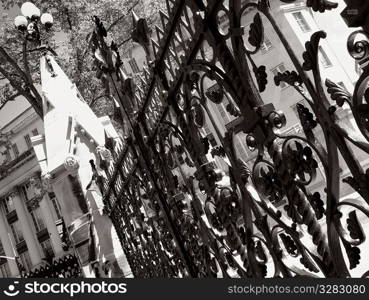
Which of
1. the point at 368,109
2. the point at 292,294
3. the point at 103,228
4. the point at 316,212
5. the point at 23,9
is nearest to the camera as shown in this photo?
the point at 368,109

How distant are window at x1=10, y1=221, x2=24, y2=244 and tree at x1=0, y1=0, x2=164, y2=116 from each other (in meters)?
35.1

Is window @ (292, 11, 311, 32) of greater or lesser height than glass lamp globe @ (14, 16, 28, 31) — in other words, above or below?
below

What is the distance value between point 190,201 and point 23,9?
34.6ft

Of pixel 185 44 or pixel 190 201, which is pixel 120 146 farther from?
pixel 185 44

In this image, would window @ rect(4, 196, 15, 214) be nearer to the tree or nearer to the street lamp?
the tree

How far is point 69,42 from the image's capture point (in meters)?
15.9

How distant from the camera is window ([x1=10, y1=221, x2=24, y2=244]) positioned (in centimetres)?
4741

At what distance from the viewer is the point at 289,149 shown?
176 cm

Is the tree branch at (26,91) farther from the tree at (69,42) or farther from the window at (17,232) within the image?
the window at (17,232)

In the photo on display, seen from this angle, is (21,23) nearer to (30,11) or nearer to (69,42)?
(30,11)

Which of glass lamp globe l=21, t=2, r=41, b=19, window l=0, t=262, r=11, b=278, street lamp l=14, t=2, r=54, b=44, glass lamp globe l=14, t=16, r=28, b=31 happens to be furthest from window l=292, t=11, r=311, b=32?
window l=0, t=262, r=11, b=278

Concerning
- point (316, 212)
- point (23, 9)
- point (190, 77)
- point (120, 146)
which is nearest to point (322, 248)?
point (316, 212)

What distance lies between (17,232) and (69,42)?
38158mm

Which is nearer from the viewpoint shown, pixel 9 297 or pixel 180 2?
pixel 180 2
